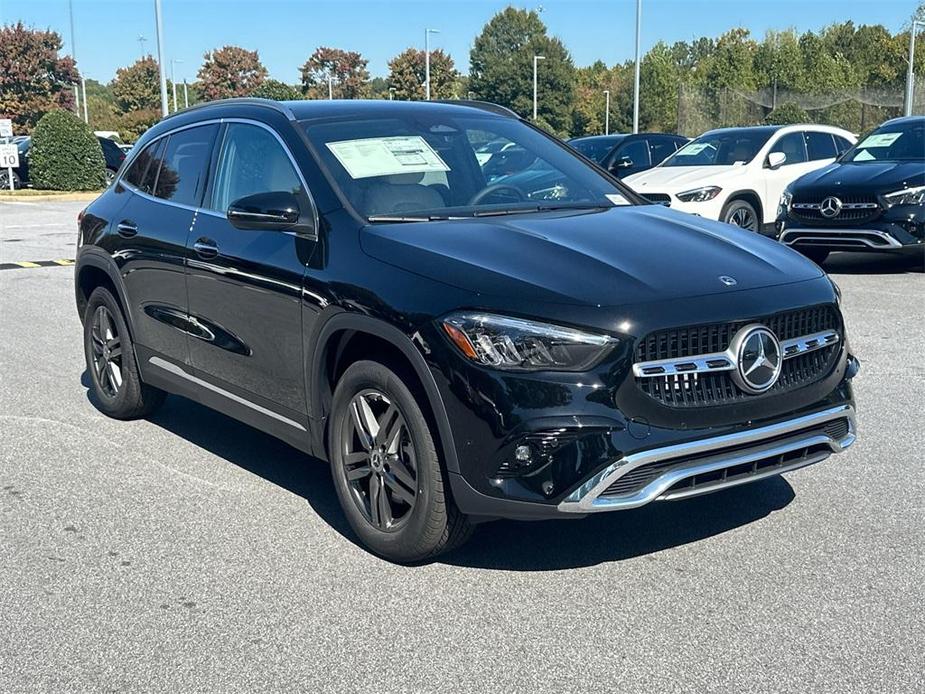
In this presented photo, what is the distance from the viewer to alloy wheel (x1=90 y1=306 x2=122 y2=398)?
6223mm

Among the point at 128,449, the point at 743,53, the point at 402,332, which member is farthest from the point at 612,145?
the point at 743,53

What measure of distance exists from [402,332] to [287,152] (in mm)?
1348

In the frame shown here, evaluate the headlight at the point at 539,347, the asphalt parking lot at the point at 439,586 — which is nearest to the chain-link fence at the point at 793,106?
the asphalt parking lot at the point at 439,586

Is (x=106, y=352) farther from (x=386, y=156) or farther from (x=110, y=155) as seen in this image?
(x=110, y=155)

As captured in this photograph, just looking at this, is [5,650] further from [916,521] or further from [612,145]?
[612,145]

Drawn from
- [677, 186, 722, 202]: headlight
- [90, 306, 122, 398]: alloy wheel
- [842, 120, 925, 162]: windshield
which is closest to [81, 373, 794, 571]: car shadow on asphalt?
[90, 306, 122, 398]: alloy wheel

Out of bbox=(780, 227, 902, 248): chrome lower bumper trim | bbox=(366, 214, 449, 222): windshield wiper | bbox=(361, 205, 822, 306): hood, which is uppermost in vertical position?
bbox=(366, 214, 449, 222): windshield wiper

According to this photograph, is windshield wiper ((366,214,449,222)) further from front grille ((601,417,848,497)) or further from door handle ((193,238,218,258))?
front grille ((601,417,848,497))

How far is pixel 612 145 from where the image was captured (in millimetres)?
17672

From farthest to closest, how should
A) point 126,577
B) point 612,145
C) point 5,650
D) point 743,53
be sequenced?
1. point 743,53
2. point 612,145
3. point 126,577
4. point 5,650

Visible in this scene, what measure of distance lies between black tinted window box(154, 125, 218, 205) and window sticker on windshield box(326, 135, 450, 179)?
103 centimetres

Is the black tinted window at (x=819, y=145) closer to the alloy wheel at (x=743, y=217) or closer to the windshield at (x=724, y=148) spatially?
the windshield at (x=724, y=148)

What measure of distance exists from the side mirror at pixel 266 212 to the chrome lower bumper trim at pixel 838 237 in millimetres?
8246

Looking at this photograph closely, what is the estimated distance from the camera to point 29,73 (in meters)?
53.6
